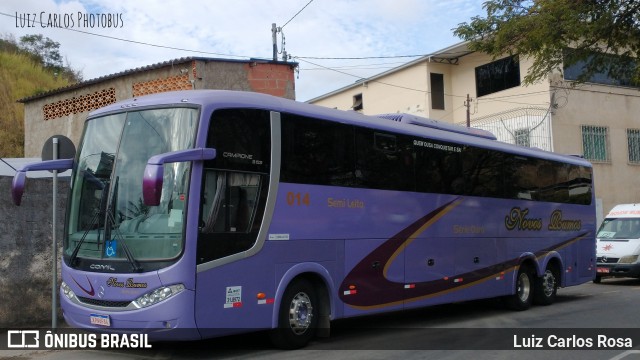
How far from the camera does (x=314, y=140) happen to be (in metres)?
9.38

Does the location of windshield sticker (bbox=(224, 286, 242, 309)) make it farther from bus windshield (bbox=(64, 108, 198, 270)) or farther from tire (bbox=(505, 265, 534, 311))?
tire (bbox=(505, 265, 534, 311))

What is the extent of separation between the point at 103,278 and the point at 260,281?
1955 millimetres

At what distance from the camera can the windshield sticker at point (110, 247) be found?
7746 millimetres

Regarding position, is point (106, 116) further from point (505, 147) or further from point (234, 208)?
point (505, 147)

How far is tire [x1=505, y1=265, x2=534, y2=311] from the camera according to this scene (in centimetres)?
1391

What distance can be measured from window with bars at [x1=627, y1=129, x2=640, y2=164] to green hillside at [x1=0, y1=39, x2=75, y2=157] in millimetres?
27238

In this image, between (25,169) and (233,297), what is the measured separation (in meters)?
3.32

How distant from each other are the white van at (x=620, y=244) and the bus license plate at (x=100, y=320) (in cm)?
1604

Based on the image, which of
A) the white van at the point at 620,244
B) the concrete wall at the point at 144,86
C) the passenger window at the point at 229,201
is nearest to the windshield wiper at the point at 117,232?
the passenger window at the point at 229,201

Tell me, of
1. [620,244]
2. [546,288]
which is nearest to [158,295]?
[546,288]

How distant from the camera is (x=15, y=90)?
93.7 feet

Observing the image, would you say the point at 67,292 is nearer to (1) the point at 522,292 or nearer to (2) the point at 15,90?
(1) the point at 522,292

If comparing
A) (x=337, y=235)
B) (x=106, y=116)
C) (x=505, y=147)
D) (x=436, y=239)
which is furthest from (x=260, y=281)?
(x=505, y=147)

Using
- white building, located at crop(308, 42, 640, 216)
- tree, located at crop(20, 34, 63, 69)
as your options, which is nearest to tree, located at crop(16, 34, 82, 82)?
tree, located at crop(20, 34, 63, 69)
